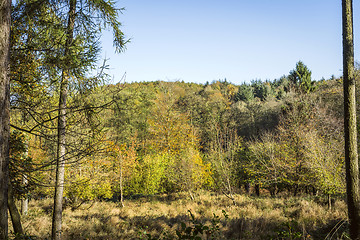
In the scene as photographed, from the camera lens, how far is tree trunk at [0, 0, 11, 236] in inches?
121

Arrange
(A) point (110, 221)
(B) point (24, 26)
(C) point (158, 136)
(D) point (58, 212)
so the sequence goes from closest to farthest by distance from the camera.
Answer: (B) point (24, 26), (D) point (58, 212), (A) point (110, 221), (C) point (158, 136)

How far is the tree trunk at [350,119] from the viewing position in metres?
5.53

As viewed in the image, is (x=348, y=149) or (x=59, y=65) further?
(x=348, y=149)

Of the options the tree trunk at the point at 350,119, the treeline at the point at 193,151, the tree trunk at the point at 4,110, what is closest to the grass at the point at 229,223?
the tree trunk at the point at 350,119

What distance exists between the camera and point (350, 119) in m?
5.83

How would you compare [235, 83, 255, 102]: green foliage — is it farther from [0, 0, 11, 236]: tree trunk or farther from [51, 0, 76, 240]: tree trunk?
[0, 0, 11, 236]: tree trunk

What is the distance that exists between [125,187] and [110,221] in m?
7.87

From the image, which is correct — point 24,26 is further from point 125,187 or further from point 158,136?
point 158,136

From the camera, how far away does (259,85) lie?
63.3 meters

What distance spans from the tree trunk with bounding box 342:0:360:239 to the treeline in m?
5.37

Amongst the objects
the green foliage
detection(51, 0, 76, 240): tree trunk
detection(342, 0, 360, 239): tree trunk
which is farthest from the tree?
detection(51, 0, 76, 240): tree trunk

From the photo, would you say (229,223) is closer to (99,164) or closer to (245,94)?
(99,164)

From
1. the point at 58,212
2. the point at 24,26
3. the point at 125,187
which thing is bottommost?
the point at 125,187

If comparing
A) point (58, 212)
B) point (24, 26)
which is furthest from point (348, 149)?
point (24, 26)
